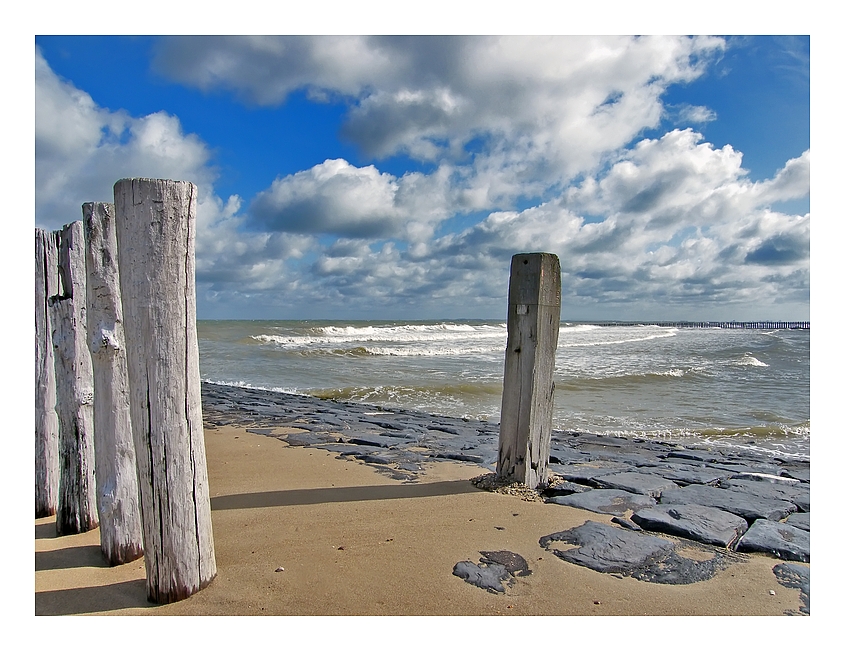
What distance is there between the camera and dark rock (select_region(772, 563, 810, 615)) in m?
3.13

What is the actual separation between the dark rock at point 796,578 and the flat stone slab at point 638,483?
4.76 feet

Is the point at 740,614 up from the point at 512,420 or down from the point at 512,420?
down

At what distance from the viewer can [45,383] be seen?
425cm

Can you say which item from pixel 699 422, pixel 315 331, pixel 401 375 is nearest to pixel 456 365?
pixel 401 375

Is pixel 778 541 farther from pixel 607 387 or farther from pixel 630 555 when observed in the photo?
pixel 607 387

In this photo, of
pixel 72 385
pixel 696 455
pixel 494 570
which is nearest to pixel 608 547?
pixel 494 570

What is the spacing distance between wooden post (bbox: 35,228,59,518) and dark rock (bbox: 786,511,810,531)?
5628 millimetres

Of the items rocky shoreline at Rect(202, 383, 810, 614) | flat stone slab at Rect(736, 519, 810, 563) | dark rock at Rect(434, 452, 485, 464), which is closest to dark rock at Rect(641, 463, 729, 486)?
rocky shoreline at Rect(202, 383, 810, 614)

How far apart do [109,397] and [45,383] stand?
1222mm

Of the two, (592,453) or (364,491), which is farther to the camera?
(592,453)

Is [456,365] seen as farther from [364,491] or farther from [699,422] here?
[364,491]

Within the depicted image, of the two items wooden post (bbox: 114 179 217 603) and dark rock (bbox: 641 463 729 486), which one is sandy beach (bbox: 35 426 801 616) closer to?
wooden post (bbox: 114 179 217 603)

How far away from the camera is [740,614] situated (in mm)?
2980

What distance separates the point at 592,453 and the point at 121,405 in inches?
220
